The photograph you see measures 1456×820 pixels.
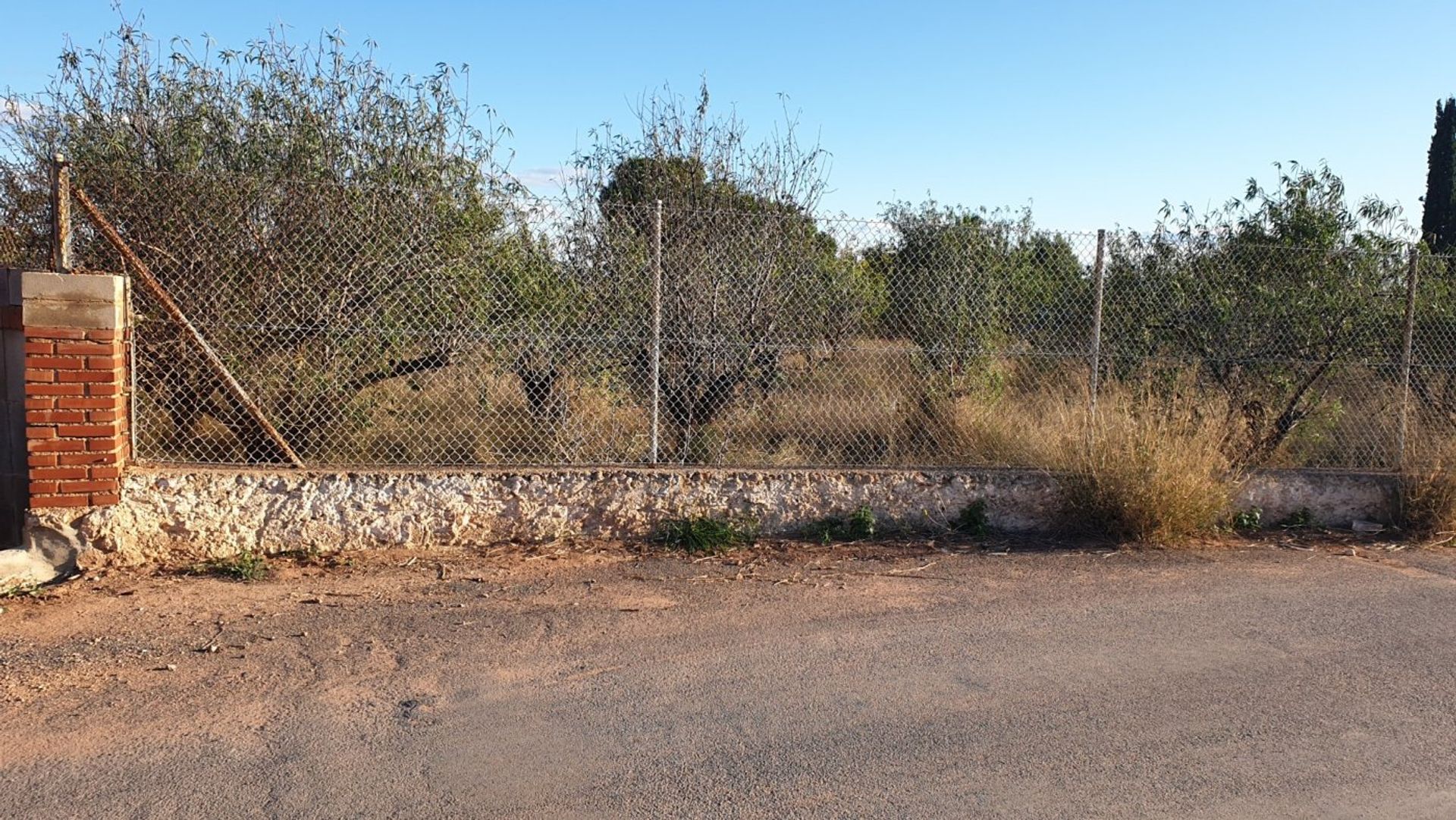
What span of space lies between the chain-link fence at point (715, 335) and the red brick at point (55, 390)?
2.25 ft

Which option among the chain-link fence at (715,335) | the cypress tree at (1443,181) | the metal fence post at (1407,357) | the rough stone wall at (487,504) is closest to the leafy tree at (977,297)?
the chain-link fence at (715,335)

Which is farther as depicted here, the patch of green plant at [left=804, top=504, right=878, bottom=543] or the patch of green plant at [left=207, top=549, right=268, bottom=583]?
the patch of green plant at [left=804, top=504, right=878, bottom=543]

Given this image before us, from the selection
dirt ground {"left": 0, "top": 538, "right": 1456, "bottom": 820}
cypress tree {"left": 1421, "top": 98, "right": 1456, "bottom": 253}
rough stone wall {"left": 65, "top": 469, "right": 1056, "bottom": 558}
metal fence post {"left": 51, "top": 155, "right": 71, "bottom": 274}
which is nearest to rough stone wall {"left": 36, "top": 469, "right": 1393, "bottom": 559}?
rough stone wall {"left": 65, "top": 469, "right": 1056, "bottom": 558}

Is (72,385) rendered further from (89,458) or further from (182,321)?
(182,321)

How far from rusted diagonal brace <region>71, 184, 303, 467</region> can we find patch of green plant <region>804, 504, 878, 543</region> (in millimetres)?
3288

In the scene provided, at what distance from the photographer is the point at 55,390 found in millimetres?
5418

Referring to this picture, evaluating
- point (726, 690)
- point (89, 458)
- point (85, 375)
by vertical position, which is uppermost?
point (85, 375)

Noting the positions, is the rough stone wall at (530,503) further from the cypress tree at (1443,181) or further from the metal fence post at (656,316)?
the cypress tree at (1443,181)

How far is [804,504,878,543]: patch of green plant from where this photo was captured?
6898 mm

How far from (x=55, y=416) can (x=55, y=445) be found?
16 cm

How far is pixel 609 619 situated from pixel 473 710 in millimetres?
1239

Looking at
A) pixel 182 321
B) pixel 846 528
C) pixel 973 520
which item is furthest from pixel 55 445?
pixel 973 520

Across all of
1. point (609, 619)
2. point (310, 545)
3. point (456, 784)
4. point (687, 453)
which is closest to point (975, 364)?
point (687, 453)

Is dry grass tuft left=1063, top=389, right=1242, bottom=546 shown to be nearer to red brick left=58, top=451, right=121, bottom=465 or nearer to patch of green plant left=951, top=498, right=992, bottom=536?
patch of green plant left=951, top=498, right=992, bottom=536
